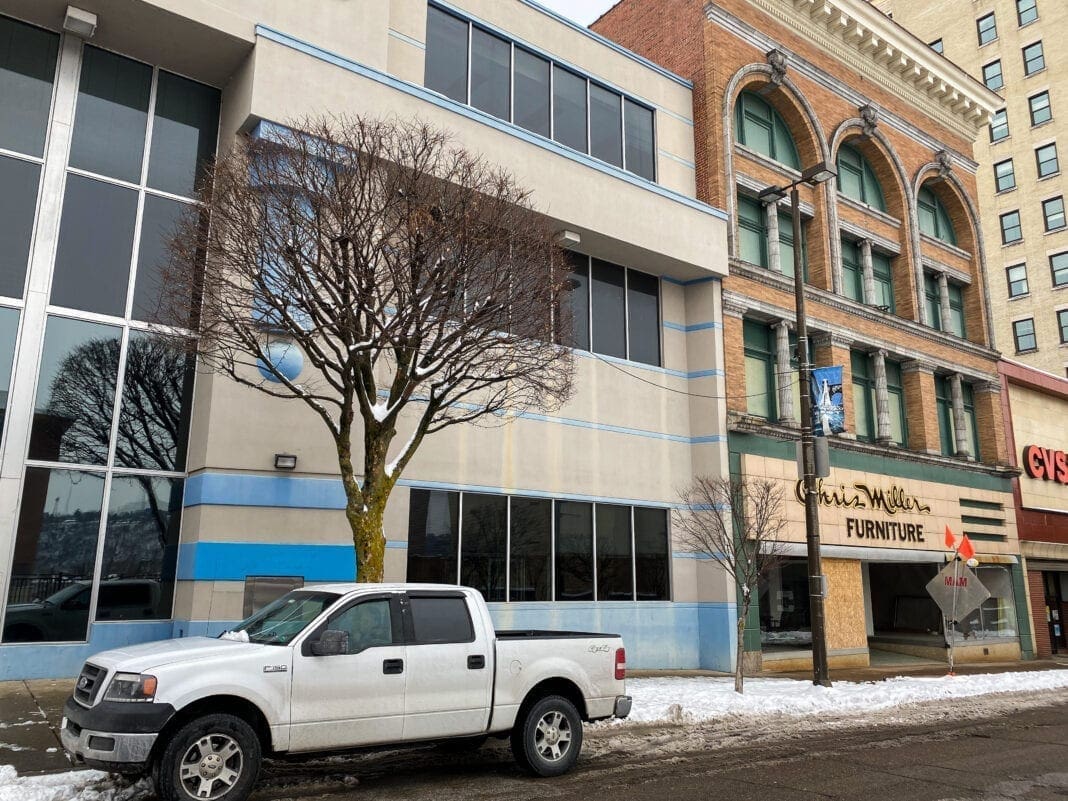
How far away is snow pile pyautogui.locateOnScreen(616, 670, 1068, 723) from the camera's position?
12.4 metres

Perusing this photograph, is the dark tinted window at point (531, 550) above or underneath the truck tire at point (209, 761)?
above

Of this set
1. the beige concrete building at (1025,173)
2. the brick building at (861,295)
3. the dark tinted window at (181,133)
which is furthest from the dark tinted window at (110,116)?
the beige concrete building at (1025,173)

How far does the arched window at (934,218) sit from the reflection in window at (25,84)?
26.2 metres

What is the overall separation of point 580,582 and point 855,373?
12236 millimetres

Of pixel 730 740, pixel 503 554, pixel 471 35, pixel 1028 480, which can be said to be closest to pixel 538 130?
pixel 471 35

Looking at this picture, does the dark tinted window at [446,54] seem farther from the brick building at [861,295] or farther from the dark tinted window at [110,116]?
the brick building at [861,295]

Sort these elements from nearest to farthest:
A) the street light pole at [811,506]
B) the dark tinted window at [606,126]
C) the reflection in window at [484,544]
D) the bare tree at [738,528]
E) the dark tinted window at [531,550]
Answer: the street light pole at [811,506] → the bare tree at [738,528] → the reflection in window at [484,544] → the dark tinted window at [531,550] → the dark tinted window at [606,126]

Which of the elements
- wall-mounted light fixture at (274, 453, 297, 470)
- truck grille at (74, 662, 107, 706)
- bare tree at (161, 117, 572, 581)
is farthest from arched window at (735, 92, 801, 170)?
truck grille at (74, 662, 107, 706)

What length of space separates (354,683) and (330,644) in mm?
493

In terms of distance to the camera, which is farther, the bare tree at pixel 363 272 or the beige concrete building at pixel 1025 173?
the beige concrete building at pixel 1025 173

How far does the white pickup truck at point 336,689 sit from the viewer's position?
21.6ft

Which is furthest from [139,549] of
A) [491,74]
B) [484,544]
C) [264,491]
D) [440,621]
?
[491,74]

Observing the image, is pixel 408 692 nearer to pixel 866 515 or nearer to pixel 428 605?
pixel 428 605

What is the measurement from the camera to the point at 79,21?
1366cm
